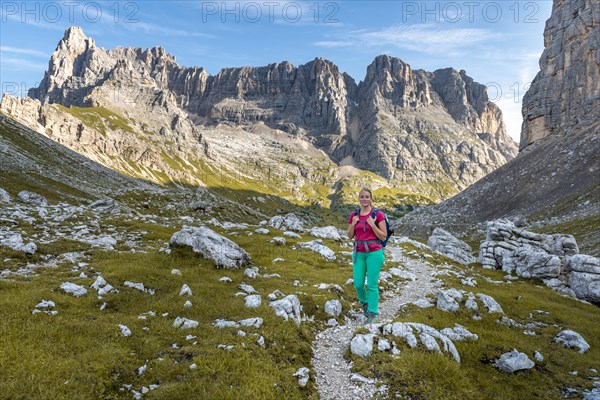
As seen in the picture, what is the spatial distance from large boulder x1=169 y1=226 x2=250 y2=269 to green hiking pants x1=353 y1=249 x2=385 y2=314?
35.3 feet

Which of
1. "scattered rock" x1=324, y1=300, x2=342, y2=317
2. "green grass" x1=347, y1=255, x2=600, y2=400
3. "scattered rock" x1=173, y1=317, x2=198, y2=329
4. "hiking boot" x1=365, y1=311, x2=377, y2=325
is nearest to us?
"green grass" x1=347, y1=255, x2=600, y2=400

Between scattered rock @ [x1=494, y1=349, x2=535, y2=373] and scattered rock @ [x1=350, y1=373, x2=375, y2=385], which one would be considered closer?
scattered rock @ [x1=350, y1=373, x2=375, y2=385]

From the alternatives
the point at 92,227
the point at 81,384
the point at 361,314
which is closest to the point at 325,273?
the point at 361,314

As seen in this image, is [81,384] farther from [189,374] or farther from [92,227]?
[92,227]

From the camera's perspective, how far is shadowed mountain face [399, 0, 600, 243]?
279ft

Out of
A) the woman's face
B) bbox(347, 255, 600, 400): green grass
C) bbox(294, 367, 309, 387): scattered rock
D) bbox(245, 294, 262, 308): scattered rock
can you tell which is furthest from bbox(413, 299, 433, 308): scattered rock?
bbox(294, 367, 309, 387): scattered rock

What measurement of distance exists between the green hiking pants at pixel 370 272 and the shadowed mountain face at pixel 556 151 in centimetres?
6129

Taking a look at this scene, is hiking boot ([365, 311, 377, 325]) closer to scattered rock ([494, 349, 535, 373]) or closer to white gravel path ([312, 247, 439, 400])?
white gravel path ([312, 247, 439, 400])

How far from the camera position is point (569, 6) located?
13738 cm

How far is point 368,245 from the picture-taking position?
1330cm

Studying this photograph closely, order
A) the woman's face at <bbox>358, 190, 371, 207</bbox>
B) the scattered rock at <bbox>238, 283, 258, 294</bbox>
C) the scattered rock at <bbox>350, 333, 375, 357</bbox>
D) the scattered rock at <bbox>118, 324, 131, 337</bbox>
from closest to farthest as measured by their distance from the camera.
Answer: the scattered rock at <bbox>118, 324, 131, 337</bbox>
the scattered rock at <bbox>350, 333, 375, 357</bbox>
the woman's face at <bbox>358, 190, 371, 207</bbox>
the scattered rock at <bbox>238, 283, 258, 294</bbox>

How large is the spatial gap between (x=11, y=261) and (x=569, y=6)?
196 metres

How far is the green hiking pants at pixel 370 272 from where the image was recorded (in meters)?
13.3

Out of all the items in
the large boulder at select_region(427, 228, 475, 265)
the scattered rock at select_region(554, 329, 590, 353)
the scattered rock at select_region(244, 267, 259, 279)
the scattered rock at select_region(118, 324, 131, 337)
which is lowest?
the large boulder at select_region(427, 228, 475, 265)
